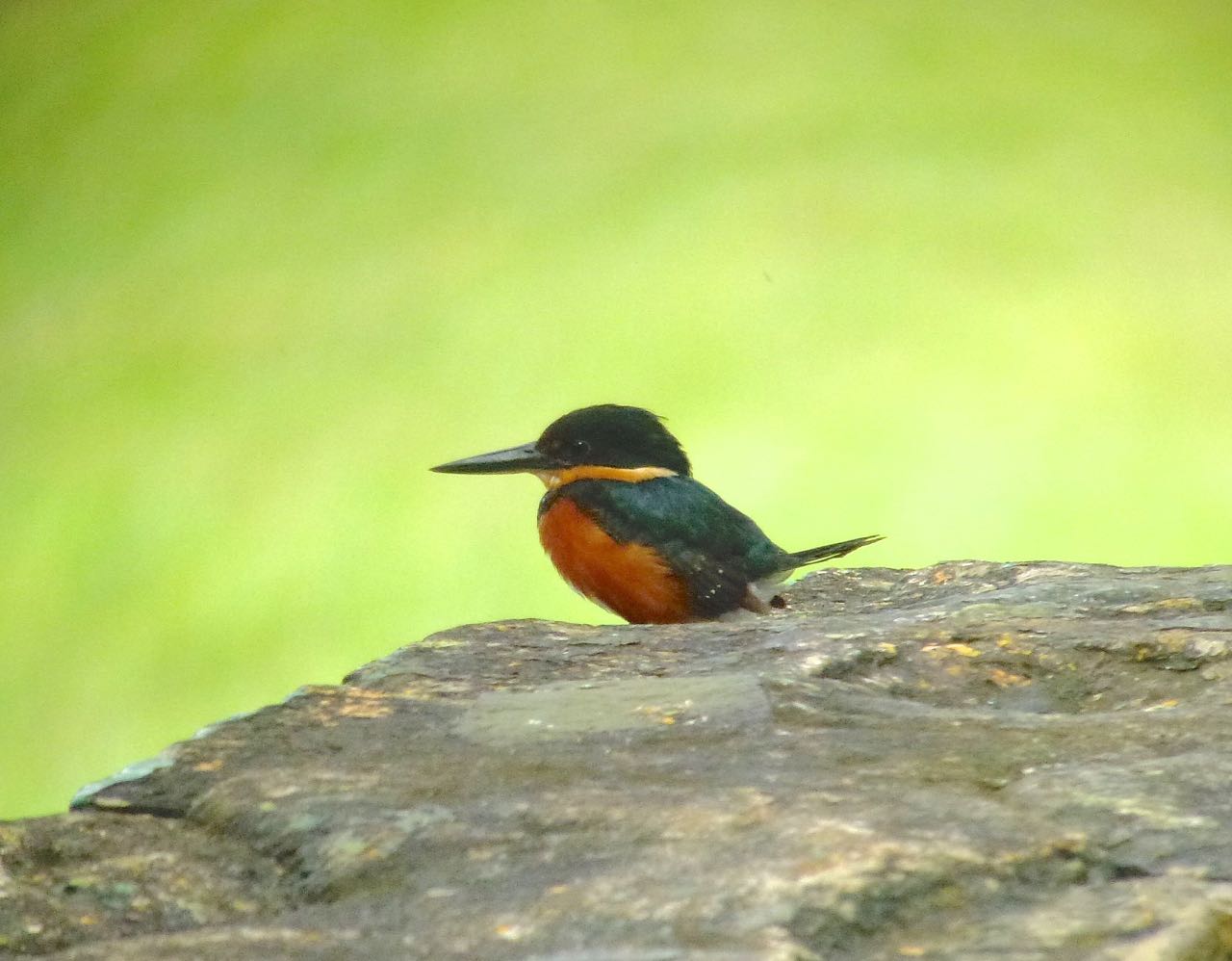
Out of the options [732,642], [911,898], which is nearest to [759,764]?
[911,898]

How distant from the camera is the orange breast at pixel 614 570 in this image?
256cm

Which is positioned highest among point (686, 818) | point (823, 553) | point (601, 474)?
point (601, 474)

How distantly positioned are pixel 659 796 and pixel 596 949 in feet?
0.88

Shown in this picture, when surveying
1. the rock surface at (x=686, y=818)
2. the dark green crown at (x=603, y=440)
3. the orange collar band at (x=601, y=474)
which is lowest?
the rock surface at (x=686, y=818)

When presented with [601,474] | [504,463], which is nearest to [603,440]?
[601,474]

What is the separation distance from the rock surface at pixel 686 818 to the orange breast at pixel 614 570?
0.86 m

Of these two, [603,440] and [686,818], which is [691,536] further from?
[686,818]

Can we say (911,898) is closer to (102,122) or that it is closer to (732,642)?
(732,642)

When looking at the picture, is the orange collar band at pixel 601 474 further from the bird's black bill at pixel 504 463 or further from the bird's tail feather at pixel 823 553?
the bird's tail feather at pixel 823 553

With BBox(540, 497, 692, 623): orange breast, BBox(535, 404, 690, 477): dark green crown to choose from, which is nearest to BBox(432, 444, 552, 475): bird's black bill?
BBox(535, 404, 690, 477): dark green crown

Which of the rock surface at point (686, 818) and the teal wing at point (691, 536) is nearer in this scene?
the rock surface at point (686, 818)

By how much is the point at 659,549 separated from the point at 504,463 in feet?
1.30

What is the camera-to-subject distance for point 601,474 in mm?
2717

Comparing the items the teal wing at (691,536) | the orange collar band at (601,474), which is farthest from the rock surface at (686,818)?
the orange collar band at (601,474)
